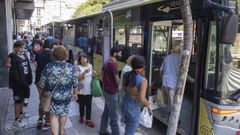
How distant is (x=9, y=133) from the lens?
5508 millimetres

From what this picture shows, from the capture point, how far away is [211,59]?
434 cm

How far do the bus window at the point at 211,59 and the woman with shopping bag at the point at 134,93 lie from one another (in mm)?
1011

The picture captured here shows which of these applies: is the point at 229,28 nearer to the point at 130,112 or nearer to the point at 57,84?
the point at 130,112

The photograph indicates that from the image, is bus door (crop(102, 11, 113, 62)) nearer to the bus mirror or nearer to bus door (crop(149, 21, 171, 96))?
bus door (crop(149, 21, 171, 96))

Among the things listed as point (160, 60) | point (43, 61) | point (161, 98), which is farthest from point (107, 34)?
point (43, 61)

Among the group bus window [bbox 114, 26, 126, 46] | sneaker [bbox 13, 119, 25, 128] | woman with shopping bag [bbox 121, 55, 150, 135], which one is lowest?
sneaker [bbox 13, 119, 25, 128]

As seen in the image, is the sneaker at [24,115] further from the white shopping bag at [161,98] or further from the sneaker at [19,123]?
the white shopping bag at [161,98]

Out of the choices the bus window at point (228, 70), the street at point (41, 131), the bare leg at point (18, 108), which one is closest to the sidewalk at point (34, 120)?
the street at point (41, 131)

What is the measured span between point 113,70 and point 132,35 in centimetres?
263

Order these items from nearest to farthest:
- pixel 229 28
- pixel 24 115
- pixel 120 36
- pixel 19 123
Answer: pixel 229 28 < pixel 19 123 < pixel 24 115 < pixel 120 36

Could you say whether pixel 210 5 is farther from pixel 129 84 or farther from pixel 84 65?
pixel 84 65

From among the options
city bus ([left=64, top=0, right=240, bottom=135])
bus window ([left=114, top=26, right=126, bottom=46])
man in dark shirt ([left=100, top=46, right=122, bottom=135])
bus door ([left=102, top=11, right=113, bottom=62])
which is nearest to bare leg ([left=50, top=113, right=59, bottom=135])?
man in dark shirt ([left=100, top=46, right=122, bottom=135])

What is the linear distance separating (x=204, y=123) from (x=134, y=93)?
1259 millimetres

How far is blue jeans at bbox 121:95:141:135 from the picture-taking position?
4168 mm
